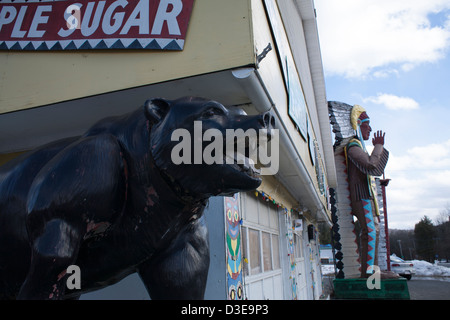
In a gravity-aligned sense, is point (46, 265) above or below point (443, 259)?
above

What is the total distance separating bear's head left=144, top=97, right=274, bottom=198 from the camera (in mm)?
1414

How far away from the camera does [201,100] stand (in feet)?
5.09

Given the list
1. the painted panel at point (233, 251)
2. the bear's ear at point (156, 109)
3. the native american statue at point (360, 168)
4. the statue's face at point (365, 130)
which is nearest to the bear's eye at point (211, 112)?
the bear's ear at point (156, 109)

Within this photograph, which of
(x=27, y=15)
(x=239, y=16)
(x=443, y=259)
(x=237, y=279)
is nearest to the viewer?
(x=239, y=16)

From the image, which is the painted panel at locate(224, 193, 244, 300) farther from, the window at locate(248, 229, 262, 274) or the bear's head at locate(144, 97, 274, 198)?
the bear's head at locate(144, 97, 274, 198)

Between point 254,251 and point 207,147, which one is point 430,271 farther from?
point 207,147

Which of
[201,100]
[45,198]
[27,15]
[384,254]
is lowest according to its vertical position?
[384,254]

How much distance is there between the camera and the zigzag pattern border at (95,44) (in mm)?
2113

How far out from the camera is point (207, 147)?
1431mm

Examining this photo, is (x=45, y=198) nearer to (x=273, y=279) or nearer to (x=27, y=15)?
(x=27, y=15)

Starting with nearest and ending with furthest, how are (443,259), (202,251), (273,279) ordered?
1. (202,251)
2. (273,279)
3. (443,259)

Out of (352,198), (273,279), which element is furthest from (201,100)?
(352,198)

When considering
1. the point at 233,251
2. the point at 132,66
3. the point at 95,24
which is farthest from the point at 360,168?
the point at 95,24

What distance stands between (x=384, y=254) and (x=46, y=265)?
943 centimetres
